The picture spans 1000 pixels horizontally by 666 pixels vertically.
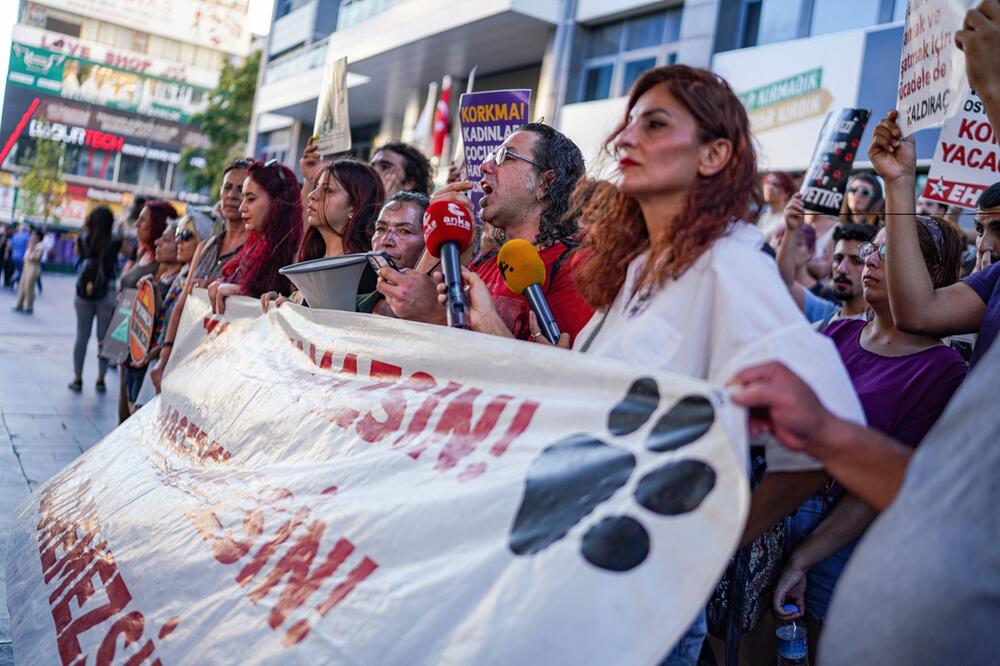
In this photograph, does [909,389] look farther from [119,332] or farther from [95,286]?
[95,286]

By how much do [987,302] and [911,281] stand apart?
0.79ft

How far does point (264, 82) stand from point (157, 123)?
124ft

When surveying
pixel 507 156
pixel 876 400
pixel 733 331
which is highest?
pixel 507 156

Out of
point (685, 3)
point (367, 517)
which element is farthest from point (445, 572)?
point (685, 3)

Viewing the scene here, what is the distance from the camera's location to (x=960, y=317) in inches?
109

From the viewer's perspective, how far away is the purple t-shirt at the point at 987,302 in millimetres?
2604

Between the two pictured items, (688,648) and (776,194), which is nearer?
(688,648)

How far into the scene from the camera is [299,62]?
96.4 feet

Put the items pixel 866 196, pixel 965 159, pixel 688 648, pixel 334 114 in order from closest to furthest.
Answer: pixel 688 648, pixel 965 159, pixel 866 196, pixel 334 114

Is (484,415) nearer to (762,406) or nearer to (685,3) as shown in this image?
(762,406)

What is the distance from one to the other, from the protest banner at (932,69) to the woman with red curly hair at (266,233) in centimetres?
309

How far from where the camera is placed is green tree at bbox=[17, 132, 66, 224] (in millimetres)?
51469

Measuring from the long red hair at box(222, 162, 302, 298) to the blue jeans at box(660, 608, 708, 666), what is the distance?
3.20 metres

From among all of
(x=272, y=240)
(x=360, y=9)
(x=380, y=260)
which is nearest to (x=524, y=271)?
(x=380, y=260)
